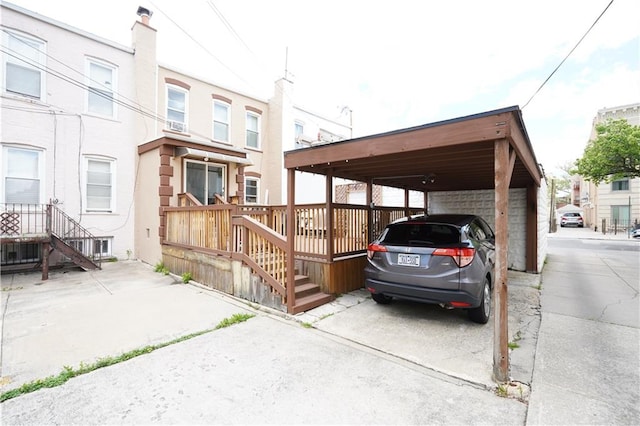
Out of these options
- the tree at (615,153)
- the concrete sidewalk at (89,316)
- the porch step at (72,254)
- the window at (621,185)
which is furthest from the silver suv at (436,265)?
the window at (621,185)

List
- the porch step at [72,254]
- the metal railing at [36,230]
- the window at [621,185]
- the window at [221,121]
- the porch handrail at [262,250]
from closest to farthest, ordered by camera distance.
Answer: the porch handrail at [262,250]
the porch step at [72,254]
the metal railing at [36,230]
the window at [221,121]
the window at [621,185]

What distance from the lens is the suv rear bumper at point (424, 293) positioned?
11.9ft

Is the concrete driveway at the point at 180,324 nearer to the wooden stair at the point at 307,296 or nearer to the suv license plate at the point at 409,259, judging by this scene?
the wooden stair at the point at 307,296

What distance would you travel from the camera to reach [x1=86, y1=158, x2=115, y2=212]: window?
8.52m

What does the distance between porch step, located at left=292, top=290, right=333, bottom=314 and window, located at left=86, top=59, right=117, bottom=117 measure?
28.2 ft

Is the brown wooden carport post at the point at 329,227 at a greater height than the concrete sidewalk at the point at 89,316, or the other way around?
the brown wooden carport post at the point at 329,227

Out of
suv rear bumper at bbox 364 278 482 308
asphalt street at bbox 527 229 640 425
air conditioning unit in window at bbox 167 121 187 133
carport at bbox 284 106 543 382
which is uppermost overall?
air conditioning unit in window at bbox 167 121 187 133

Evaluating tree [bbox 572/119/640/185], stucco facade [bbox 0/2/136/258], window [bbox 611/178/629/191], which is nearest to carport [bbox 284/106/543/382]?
stucco facade [bbox 0/2/136/258]

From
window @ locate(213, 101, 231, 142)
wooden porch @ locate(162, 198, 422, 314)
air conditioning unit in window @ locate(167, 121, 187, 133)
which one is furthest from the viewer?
window @ locate(213, 101, 231, 142)

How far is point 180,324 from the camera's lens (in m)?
4.09

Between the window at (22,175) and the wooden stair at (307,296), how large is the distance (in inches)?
305

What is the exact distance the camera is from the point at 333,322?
4121 mm

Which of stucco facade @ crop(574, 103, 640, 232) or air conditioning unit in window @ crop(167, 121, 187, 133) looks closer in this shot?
air conditioning unit in window @ crop(167, 121, 187, 133)

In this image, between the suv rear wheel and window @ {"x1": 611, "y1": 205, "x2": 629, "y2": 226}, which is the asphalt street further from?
window @ {"x1": 611, "y1": 205, "x2": 629, "y2": 226}
